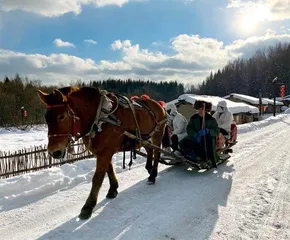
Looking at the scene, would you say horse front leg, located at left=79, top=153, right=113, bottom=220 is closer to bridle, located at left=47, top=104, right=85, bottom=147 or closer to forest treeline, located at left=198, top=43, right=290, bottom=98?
bridle, located at left=47, top=104, right=85, bottom=147

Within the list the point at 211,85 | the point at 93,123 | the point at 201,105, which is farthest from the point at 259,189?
the point at 211,85

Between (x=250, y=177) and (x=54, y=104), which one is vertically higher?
(x=54, y=104)

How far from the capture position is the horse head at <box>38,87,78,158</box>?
3797 mm

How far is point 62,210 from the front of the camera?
14.7 feet

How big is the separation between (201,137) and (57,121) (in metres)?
3.75

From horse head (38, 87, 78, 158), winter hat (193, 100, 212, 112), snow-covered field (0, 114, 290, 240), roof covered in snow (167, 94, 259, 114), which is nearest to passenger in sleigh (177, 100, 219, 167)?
winter hat (193, 100, 212, 112)

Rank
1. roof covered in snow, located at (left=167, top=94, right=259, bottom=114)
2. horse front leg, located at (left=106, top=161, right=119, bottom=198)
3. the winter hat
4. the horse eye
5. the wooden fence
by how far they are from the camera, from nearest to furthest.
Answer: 1. the horse eye
2. horse front leg, located at (left=106, top=161, right=119, bottom=198)
3. the winter hat
4. the wooden fence
5. roof covered in snow, located at (left=167, top=94, right=259, bottom=114)

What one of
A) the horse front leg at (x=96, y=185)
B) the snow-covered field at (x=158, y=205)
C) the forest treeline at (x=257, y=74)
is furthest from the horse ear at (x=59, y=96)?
the forest treeline at (x=257, y=74)

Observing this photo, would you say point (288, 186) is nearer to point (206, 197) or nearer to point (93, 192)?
point (206, 197)

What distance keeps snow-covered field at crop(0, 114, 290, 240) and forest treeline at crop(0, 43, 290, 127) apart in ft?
105

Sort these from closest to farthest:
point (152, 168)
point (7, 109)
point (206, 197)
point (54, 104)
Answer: point (54, 104)
point (206, 197)
point (152, 168)
point (7, 109)

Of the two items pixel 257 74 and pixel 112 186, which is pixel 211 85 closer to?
pixel 257 74

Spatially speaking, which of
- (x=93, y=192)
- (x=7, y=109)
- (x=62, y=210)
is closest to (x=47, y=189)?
(x=62, y=210)

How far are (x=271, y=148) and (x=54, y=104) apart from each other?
325 inches
